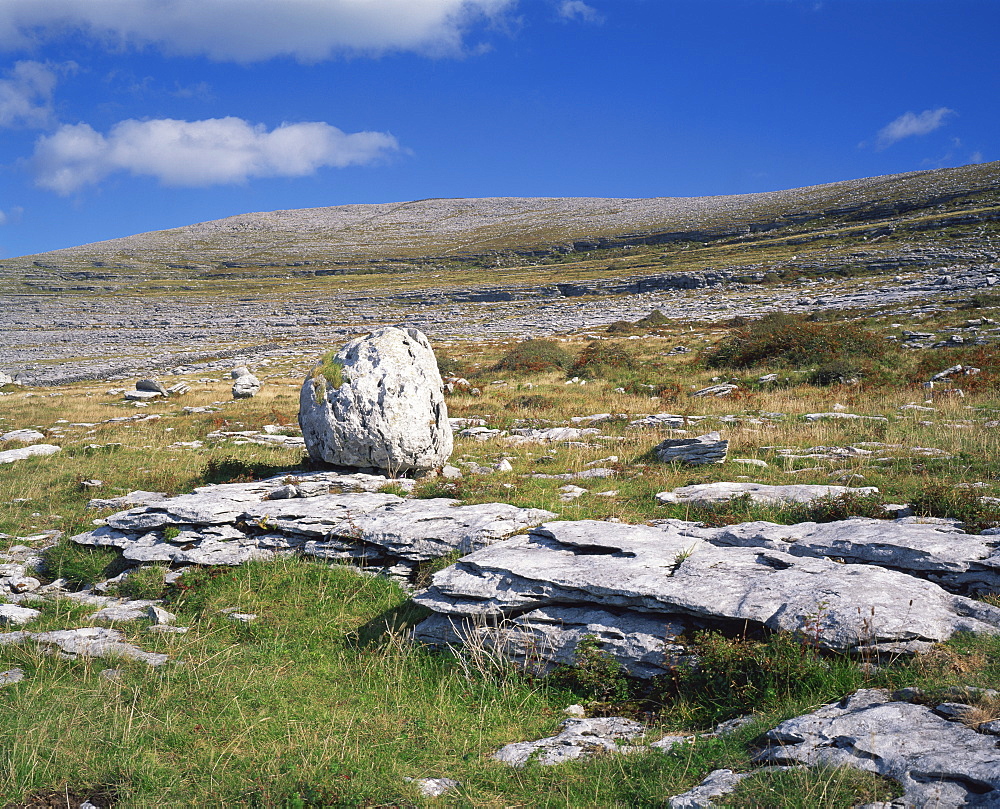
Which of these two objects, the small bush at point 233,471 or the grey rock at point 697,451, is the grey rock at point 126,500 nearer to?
the small bush at point 233,471

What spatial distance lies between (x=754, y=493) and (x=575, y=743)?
605 centimetres

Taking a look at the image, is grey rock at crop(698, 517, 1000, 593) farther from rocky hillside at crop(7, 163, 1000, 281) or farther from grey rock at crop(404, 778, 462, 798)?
rocky hillside at crop(7, 163, 1000, 281)

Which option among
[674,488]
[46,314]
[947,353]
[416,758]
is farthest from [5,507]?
[46,314]

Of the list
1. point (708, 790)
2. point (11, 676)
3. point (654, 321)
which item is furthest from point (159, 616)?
point (654, 321)

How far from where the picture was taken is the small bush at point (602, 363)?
28791 mm

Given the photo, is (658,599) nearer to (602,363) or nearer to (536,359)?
(602,363)

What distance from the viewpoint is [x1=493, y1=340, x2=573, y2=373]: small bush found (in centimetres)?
3127

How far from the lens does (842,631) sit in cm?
573

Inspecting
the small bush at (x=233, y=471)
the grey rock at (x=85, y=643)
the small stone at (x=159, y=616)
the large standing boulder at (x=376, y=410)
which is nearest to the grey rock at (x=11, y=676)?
the grey rock at (x=85, y=643)

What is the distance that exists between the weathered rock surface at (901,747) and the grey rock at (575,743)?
1.32 meters

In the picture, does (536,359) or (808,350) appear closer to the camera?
(808,350)

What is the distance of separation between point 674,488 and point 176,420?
19458mm

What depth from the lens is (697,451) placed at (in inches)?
511

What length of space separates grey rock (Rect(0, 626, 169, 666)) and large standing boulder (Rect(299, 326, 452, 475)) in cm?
613
